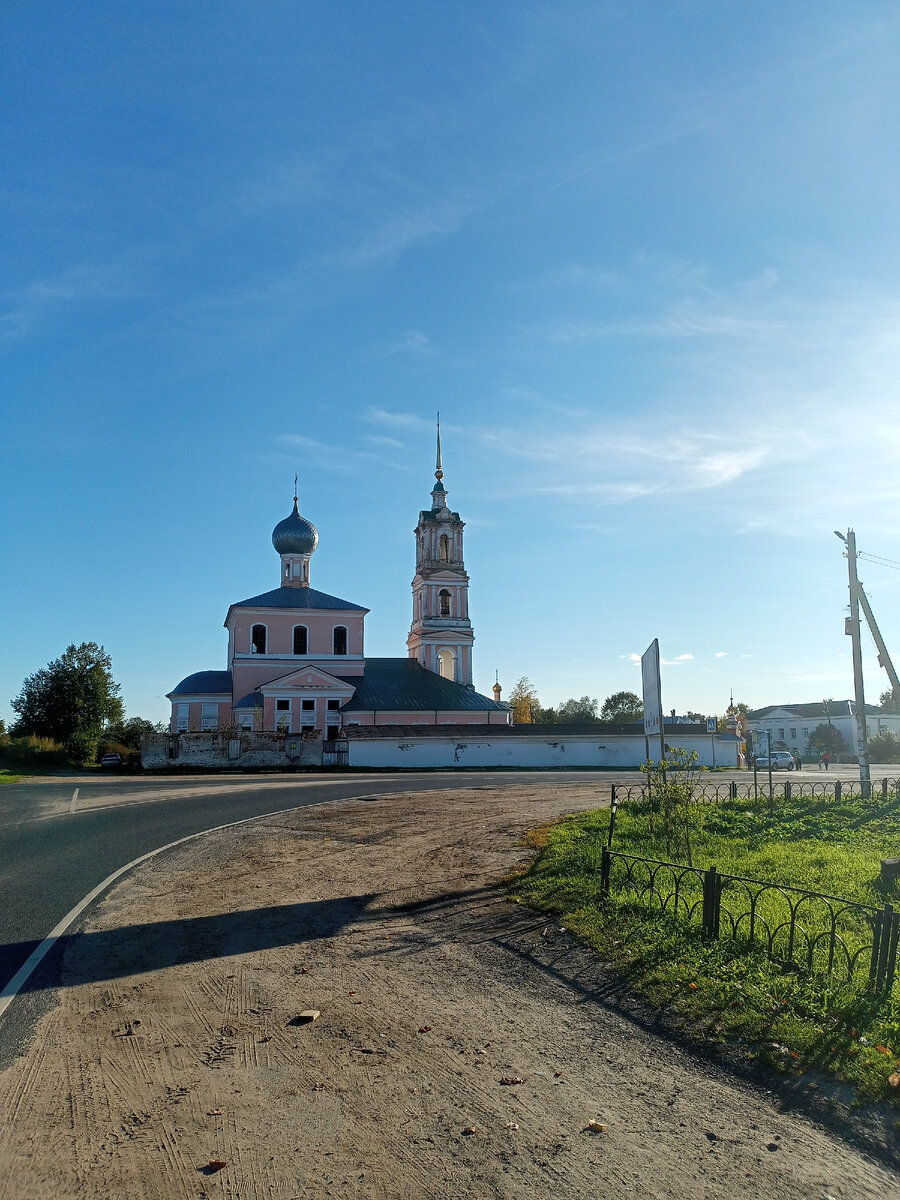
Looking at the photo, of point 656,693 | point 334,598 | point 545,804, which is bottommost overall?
point 545,804

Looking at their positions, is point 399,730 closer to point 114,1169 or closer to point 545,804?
point 545,804

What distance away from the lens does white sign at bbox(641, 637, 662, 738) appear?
1191cm

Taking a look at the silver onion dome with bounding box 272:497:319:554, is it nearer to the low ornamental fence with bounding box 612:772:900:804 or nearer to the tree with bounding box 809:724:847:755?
the low ornamental fence with bounding box 612:772:900:804

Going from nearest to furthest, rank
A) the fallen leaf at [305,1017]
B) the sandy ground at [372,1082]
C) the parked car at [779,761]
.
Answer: the sandy ground at [372,1082] < the fallen leaf at [305,1017] < the parked car at [779,761]

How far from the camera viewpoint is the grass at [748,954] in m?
5.64

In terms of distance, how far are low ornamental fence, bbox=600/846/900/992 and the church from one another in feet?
147

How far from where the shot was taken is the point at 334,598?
64938 mm

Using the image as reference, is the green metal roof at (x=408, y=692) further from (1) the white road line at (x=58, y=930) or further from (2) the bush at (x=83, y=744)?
(1) the white road line at (x=58, y=930)

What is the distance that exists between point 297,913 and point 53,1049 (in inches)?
164

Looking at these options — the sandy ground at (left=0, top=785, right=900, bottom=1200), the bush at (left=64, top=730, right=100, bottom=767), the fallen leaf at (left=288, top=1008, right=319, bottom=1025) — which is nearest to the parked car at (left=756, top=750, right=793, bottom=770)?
the sandy ground at (left=0, top=785, right=900, bottom=1200)

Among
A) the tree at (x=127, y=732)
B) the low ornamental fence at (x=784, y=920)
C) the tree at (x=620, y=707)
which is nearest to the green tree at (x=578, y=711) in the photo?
the tree at (x=620, y=707)

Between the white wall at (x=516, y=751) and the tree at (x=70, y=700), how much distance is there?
39.0m

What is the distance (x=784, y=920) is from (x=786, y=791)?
14.5 meters

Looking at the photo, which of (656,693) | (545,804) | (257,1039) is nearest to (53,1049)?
(257,1039)
